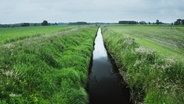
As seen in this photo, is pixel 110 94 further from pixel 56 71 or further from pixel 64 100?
pixel 64 100

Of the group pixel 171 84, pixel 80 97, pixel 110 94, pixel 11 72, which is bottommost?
pixel 110 94

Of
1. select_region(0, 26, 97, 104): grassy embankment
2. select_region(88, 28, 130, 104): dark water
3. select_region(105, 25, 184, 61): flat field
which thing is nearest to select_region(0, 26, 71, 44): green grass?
select_region(88, 28, 130, 104): dark water

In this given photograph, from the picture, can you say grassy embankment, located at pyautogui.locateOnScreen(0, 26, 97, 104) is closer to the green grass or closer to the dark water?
the dark water

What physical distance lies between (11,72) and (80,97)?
3.61 metres

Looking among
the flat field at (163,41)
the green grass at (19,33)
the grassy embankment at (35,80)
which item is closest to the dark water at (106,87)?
the grassy embankment at (35,80)

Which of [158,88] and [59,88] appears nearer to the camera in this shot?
[158,88]

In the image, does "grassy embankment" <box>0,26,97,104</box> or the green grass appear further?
the green grass

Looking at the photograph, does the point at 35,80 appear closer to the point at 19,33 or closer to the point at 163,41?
the point at 163,41

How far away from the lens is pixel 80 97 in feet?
43.2

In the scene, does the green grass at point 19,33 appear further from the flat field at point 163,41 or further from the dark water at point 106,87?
the flat field at point 163,41

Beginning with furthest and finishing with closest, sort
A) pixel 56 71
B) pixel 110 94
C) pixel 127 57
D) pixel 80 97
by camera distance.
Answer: pixel 127 57 < pixel 110 94 < pixel 56 71 < pixel 80 97

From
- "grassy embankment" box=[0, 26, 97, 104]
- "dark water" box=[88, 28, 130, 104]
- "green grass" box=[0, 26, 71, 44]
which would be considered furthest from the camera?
"green grass" box=[0, 26, 71, 44]

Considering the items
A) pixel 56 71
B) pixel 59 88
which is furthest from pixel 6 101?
pixel 56 71

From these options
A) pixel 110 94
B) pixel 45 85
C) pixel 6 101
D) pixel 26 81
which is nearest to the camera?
pixel 6 101
